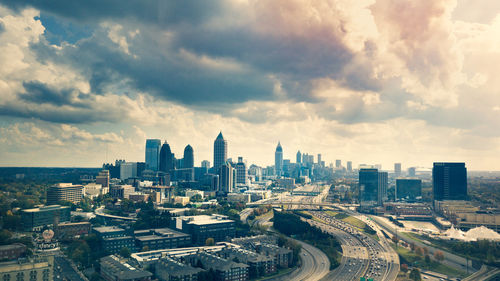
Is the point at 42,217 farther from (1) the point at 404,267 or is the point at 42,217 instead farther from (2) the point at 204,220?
(1) the point at 404,267

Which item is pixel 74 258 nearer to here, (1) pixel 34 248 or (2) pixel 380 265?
(1) pixel 34 248

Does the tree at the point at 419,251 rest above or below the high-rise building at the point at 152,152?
below

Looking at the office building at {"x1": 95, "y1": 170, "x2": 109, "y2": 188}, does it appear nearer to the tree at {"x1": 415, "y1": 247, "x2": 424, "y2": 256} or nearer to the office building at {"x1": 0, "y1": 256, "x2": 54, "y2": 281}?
the office building at {"x1": 0, "y1": 256, "x2": 54, "y2": 281}

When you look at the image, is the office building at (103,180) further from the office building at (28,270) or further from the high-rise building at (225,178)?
the office building at (28,270)

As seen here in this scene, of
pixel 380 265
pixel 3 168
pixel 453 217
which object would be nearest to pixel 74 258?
pixel 3 168

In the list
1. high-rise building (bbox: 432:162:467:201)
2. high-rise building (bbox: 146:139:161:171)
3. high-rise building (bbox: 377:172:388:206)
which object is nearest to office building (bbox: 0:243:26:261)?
high-rise building (bbox: 377:172:388:206)

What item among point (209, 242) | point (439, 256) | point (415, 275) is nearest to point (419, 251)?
point (439, 256)

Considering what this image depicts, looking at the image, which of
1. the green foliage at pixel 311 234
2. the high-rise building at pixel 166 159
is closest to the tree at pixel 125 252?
the green foliage at pixel 311 234
